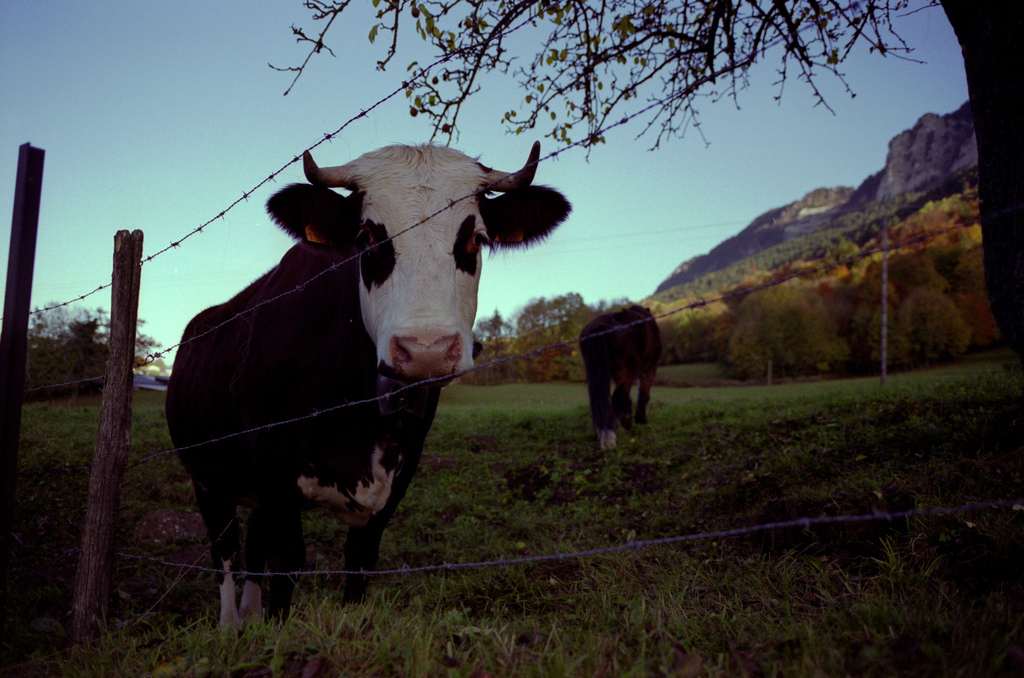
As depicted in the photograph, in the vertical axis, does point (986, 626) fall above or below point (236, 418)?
below

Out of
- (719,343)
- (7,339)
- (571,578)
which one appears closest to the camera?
(7,339)

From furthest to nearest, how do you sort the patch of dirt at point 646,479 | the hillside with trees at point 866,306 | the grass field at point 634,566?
the patch of dirt at point 646,479 < the hillside with trees at point 866,306 < the grass field at point 634,566

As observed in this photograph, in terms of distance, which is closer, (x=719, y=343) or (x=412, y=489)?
(x=412, y=489)

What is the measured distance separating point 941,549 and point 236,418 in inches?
147

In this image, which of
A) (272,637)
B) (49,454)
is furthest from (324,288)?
(49,454)

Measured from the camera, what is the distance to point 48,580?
12.2 feet

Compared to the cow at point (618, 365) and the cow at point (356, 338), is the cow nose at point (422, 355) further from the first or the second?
the cow at point (618, 365)

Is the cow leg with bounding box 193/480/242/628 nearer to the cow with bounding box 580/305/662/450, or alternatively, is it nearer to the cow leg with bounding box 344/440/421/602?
the cow leg with bounding box 344/440/421/602

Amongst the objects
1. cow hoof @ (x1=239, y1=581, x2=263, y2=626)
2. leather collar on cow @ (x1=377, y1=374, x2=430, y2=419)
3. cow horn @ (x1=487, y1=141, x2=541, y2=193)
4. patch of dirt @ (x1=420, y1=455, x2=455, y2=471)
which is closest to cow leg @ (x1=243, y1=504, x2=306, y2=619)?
cow hoof @ (x1=239, y1=581, x2=263, y2=626)

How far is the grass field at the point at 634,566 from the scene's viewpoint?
5.36 feet

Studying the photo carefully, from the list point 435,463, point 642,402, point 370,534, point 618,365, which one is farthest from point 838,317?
point 370,534

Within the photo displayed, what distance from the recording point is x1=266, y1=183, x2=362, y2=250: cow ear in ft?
8.85

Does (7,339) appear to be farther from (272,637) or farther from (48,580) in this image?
(48,580)

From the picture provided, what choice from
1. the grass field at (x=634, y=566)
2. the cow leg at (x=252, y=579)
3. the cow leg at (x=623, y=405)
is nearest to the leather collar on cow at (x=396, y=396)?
the grass field at (x=634, y=566)
